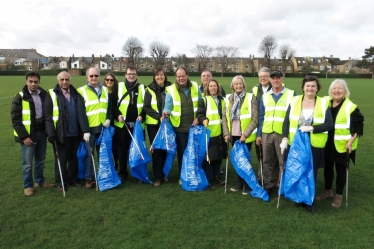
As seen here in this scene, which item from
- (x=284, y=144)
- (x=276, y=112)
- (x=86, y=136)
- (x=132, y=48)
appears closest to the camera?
(x=284, y=144)

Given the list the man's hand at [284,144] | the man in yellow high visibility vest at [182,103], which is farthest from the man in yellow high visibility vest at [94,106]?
the man's hand at [284,144]

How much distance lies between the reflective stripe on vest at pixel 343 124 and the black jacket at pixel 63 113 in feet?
12.8

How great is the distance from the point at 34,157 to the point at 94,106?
1341mm

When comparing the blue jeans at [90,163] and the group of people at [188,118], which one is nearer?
the group of people at [188,118]

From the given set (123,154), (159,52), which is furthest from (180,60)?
(123,154)

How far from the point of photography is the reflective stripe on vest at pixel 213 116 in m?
5.45

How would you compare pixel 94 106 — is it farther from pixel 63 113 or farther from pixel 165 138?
pixel 165 138

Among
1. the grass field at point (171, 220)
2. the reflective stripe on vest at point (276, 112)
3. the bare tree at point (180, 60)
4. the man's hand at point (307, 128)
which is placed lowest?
the grass field at point (171, 220)

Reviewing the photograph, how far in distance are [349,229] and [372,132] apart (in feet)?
24.6

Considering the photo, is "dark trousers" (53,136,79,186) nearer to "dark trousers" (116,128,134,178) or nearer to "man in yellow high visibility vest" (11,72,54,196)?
"man in yellow high visibility vest" (11,72,54,196)

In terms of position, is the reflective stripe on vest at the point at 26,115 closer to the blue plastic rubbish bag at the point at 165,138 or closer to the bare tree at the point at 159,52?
Result: the blue plastic rubbish bag at the point at 165,138

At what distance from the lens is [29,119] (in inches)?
200

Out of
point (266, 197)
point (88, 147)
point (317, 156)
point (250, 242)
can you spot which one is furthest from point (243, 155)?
point (88, 147)

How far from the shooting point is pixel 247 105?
16.8ft
